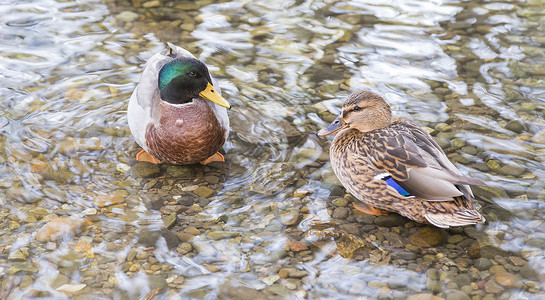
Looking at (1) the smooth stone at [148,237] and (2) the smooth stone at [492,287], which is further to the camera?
(1) the smooth stone at [148,237]

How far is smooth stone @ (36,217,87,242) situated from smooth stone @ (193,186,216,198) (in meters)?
0.85

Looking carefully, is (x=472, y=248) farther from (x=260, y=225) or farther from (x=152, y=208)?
(x=152, y=208)

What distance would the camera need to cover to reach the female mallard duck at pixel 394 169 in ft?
12.2

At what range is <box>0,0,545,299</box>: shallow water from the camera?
368 centimetres

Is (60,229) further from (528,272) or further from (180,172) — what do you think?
(528,272)

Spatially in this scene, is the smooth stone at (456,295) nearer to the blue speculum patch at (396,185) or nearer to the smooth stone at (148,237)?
the blue speculum patch at (396,185)

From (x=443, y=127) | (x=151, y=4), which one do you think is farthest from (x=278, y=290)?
(x=151, y=4)

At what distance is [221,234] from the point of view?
A: 157 inches

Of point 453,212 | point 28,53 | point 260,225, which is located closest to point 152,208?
point 260,225

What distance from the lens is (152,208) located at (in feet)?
14.0

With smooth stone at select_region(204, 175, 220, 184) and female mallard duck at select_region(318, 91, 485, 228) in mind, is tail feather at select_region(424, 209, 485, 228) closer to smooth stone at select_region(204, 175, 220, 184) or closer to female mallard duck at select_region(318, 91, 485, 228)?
female mallard duck at select_region(318, 91, 485, 228)

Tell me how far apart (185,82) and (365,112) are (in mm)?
1405

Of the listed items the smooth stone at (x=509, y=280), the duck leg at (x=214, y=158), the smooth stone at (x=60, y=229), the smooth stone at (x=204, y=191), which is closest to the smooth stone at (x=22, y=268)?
the smooth stone at (x=60, y=229)

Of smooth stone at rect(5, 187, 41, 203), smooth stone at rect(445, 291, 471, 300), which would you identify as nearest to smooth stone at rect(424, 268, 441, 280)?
smooth stone at rect(445, 291, 471, 300)
